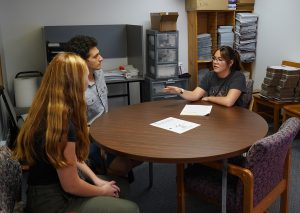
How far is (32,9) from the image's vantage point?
3711 millimetres

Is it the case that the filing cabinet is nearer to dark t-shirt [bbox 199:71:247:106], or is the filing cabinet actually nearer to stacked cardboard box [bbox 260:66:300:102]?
stacked cardboard box [bbox 260:66:300:102]

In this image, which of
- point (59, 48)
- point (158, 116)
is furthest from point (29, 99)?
point (158, 116)

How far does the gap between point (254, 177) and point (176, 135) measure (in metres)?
0.47

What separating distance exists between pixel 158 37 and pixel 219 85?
4.87ft

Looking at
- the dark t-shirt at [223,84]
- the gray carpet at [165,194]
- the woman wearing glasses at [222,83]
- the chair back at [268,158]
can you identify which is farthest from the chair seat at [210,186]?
the dark t-shirt at [223,84]

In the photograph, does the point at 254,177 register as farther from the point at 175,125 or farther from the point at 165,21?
the point at 165,21

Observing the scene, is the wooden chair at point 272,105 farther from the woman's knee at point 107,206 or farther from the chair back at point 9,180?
the chair back at point 9,180

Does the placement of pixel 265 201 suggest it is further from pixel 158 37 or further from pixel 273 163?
pixel 158 37

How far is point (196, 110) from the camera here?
88.4 inches

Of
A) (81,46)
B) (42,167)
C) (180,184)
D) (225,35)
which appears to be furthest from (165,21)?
(42,167)

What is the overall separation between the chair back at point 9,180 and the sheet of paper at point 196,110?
1.13 m

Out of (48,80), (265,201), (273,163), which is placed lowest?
(265,201)

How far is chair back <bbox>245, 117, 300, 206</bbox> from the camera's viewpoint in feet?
4.74

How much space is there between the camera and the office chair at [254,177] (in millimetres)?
1468
